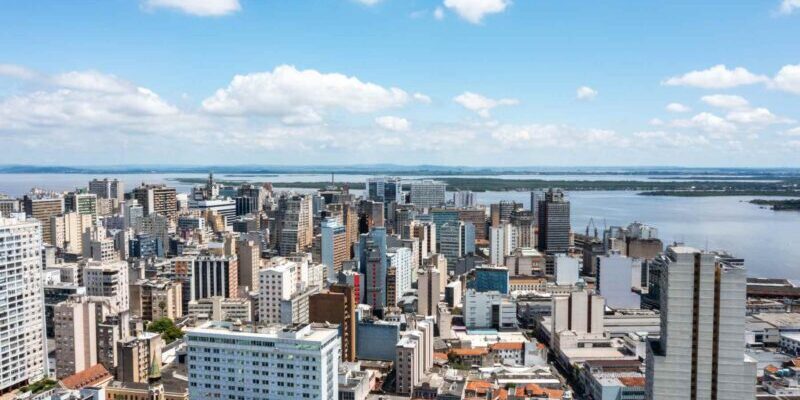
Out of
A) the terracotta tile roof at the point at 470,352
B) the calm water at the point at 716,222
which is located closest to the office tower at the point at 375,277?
the terracotta tile roof at the point at 470,352

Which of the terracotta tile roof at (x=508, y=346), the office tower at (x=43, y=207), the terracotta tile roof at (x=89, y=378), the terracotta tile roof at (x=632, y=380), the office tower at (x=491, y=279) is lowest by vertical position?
the terracotta tile roof at (x=508, y=346)

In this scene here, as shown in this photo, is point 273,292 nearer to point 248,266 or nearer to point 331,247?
point 248,266

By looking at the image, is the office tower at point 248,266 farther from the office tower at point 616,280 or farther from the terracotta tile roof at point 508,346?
the office tower at point 616,280

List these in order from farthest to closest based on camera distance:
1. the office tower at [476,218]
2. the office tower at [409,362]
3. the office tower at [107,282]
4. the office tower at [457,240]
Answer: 1. the office tower at [476,218]
2. the office tower at [457,240]
3. the office tower at [107,282]
4. the office tower at [409,362]

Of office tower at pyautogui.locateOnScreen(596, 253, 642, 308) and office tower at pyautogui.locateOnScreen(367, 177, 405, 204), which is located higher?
office tower at pyautogui.locateOnScreen(367, 177, 405, 204)

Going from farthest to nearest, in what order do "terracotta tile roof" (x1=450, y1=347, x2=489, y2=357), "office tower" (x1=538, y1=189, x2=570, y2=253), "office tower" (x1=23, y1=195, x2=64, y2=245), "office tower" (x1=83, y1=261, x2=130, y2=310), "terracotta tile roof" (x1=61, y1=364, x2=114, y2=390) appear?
1. "office tower" (x1=538, y1=189, x2=570, y2=253)
2. "office tower" (x1=23, y1=195, x2=64, y2=245)
3. "office tower" (x1=83, y1=261, x2=130, y2=310)
4. "terracotta tile roof" (x1=450, y1=347, x2=489, y2=357)
5. "terracotta tile roof" (x1=61, y1=364, x2=114, y2=390)

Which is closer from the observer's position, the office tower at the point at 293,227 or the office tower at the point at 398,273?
the office tower at the point at 398,273

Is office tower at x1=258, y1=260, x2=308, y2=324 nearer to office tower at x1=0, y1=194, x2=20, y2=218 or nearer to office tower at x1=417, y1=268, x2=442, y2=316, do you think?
office tower at x1=417, y1=268, x2=442, y2=316

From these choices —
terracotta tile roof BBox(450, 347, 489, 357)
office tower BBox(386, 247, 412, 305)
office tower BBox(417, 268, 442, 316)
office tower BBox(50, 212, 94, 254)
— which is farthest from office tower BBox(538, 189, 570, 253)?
office tower BBox(50, 212, 94, 254)
